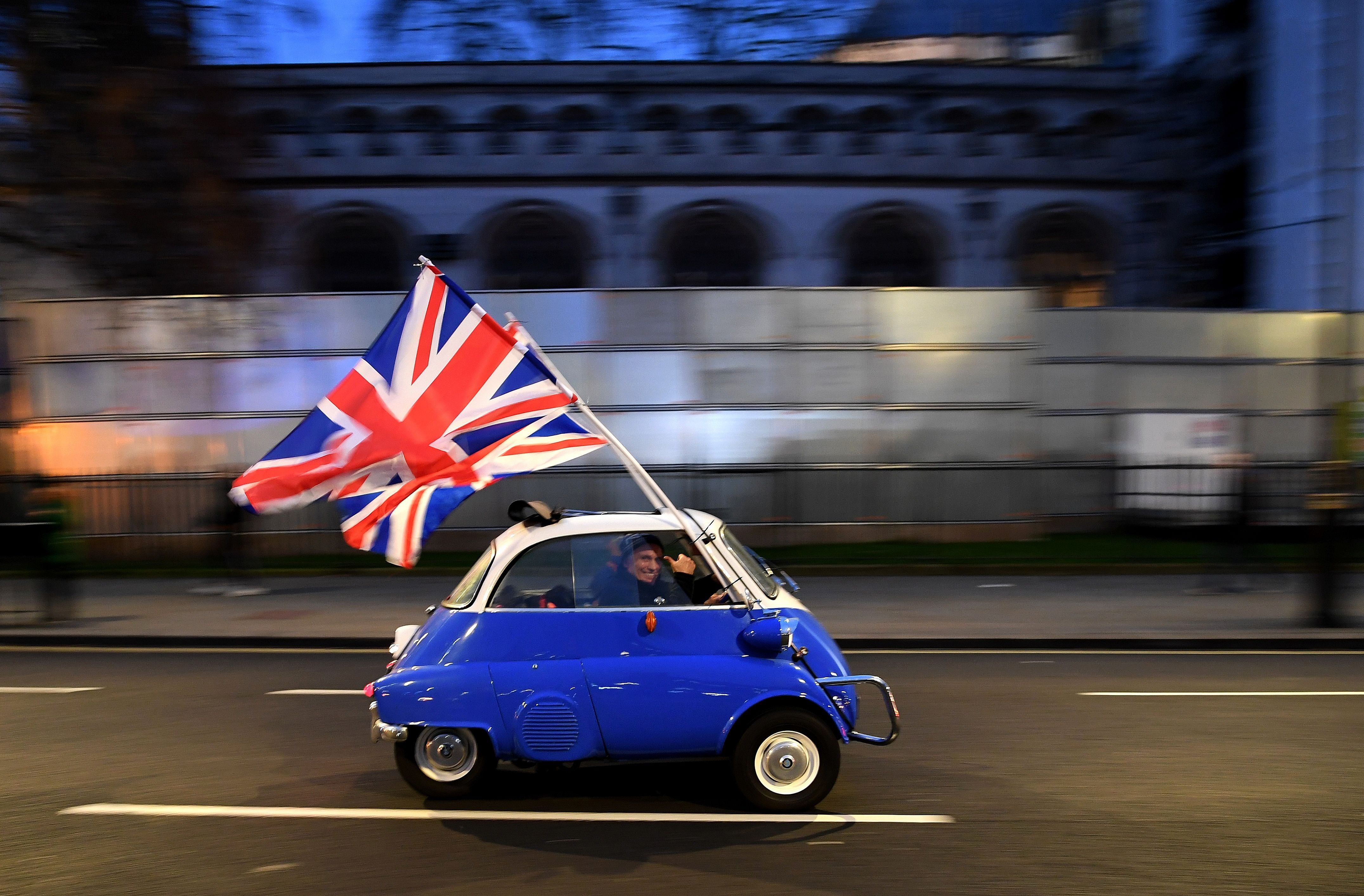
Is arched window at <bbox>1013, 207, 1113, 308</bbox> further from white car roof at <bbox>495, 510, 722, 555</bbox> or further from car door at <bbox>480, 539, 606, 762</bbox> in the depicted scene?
car door at <bbox>480, 539, 606, 762</bbox>

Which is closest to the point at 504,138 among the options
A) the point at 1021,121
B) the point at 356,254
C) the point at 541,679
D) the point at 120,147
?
the point at 356,254

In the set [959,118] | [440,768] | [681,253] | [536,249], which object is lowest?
[440,768]

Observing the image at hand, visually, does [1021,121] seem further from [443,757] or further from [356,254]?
[443,757]

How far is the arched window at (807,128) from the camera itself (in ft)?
95.7

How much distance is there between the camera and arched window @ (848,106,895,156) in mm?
29391

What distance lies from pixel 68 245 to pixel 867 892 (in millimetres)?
16719

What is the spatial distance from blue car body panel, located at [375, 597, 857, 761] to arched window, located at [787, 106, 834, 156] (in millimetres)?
25890

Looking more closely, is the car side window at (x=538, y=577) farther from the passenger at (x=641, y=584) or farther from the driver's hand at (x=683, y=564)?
the driver's hand at (x=683, y=564)

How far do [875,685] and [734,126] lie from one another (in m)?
26.5

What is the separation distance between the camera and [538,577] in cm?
533

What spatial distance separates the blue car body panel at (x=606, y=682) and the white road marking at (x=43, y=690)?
4786 mm

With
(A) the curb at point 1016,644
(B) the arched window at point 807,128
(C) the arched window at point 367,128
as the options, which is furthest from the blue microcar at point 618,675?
(C) the arched window at point 367,128

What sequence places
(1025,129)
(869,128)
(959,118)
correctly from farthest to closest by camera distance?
(1025,129), (959,118), (869,128)

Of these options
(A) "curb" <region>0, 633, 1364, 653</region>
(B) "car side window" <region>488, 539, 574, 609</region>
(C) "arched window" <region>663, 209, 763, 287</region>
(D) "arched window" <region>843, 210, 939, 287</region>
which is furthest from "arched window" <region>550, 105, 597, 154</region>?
(B) "car side window" <region>488, 539, 574, 609</region>
